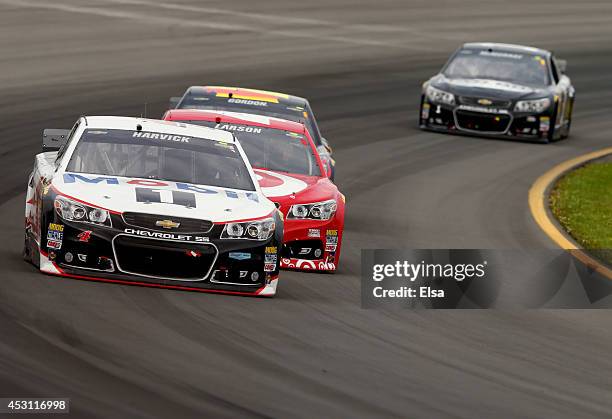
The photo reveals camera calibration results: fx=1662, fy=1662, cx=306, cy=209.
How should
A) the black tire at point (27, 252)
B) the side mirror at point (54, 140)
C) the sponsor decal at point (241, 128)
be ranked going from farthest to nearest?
the sponsor decal at point (241, 128)
the side mirror at point (54, 140)
the black tire at point (27, 252)

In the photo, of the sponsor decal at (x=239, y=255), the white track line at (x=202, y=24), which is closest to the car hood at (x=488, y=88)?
the white track line at (x=202, y=24)

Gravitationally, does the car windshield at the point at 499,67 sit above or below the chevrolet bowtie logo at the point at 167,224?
below

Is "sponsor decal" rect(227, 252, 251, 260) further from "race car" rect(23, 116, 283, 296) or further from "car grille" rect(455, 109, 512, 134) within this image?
"car grille" rect(455, 109, 512, 134)

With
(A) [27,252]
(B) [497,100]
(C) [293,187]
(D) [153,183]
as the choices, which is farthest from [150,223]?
(B) [497,100]

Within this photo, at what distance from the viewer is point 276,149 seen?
14.8 meters

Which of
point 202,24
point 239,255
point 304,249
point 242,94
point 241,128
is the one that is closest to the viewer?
point 239,255

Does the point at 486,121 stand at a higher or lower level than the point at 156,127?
lower

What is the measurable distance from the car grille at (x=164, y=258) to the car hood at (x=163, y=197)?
0.70 ft

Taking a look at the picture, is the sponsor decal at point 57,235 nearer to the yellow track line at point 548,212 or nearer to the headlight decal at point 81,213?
the headlight decal at point 81,213

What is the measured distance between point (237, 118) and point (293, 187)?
1.68 metres

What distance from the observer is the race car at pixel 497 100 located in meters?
25.2

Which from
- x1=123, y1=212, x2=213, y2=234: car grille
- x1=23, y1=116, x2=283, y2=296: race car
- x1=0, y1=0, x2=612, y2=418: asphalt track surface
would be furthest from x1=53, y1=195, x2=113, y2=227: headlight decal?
x1=0, y1=0, x2=612, y2=418: asphalt track surface

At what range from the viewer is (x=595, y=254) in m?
15.1

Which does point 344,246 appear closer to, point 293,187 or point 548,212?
point 293,187
